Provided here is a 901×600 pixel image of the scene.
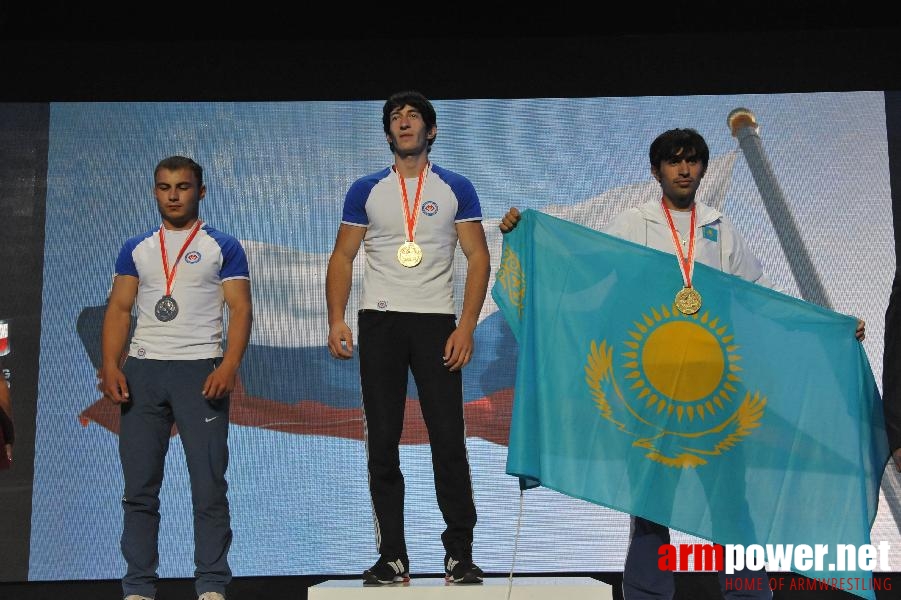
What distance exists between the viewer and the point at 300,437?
433 cm

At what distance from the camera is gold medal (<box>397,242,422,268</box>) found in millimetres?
3150

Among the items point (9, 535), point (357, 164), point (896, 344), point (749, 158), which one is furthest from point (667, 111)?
point (9, 535)

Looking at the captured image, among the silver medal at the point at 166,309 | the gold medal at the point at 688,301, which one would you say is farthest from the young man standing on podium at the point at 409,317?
the gold medal at the point at 688,301

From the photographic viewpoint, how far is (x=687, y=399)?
308 cm

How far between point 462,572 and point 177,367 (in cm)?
109

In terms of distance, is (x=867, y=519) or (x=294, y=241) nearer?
(x=867, y=519)

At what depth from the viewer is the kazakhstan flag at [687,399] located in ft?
9.87

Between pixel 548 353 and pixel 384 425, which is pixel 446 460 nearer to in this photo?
pixel 384 425

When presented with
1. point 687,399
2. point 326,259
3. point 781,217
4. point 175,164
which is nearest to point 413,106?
point 175,164

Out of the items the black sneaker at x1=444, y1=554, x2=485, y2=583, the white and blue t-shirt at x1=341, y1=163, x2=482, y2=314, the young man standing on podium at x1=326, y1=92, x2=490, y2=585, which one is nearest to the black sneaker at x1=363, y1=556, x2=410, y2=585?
the young man standing on podium at x1=326, y1=92, x2=490, y2=585

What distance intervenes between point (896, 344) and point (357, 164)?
2.53 meters

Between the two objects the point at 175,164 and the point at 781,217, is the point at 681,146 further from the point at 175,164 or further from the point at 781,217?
the point at 175,164

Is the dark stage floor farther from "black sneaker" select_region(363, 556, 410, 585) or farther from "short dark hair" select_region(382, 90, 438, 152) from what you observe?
"short dark hair" select_region(382, 90, 438, 152)

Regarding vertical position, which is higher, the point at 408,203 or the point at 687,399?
the point at 408,203
